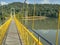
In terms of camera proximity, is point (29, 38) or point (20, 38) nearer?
point (29, 38)

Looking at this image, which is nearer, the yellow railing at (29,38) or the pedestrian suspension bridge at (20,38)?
the yellow railing at (29,38)

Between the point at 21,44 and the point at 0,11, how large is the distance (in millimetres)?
21085

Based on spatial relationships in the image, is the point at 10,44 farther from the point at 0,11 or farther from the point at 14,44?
the point at 0,11

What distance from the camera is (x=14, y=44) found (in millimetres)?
8312

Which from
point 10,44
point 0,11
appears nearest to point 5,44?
point 10,44

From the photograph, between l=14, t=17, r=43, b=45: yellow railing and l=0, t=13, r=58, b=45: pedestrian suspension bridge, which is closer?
l=14, t=17, r=43, b=45: yellow railing

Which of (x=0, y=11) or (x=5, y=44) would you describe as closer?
(x=5, y=44)

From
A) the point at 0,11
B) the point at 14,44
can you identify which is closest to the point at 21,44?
the point at 14,44

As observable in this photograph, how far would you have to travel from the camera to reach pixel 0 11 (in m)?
28.7

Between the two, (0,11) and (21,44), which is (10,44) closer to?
(21,44)

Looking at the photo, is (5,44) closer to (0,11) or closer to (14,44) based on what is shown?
(14,44)

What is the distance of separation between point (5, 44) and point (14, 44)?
385 millimetres

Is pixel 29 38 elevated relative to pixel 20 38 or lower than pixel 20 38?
elevated

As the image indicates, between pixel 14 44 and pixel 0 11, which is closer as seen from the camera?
pixel 14 44
